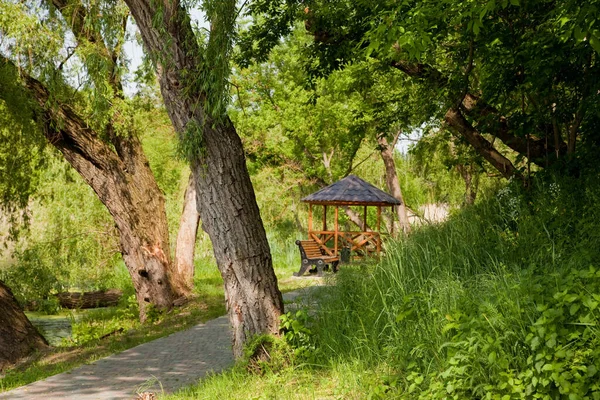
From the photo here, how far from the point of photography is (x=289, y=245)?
2462 centimetres

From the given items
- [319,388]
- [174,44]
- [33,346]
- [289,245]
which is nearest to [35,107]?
[33,346]

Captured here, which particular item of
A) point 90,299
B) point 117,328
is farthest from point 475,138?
point 90,299

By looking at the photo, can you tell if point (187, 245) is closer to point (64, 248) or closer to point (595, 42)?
point (64, 248)

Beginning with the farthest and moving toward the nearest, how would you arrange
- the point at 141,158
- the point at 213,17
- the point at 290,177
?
the point at 290,177 < the point at 141,158 < the point at 213,17

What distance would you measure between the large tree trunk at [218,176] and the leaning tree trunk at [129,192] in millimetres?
5038

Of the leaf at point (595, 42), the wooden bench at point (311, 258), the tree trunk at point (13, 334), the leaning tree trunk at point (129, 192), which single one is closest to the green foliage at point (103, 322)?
the leaning tree trunk at point (129, 192)

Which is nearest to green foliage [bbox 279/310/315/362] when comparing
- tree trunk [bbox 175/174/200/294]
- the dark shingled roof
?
tree trunk [bbox 175/174/200/294]

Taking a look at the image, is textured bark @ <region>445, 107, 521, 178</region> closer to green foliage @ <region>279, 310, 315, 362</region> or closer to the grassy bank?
the grassy bank

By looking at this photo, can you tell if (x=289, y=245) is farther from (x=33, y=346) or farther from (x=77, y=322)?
(x=33, y=346)

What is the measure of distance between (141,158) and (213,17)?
674cm

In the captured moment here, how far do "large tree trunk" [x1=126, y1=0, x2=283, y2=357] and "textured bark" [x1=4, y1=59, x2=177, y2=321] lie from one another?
198 inches

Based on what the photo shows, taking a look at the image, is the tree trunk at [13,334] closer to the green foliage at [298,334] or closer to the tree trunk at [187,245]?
the tree trunk at [187,245]

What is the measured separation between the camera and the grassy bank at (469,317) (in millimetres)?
5477

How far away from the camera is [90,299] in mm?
17297
